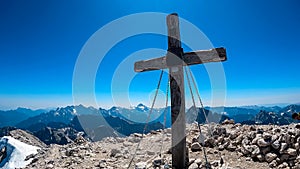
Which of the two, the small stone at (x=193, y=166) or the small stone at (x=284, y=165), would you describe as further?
the small stone at (x=193, y=166)

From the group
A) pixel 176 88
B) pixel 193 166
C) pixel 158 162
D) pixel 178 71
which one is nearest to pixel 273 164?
pixel 193 166

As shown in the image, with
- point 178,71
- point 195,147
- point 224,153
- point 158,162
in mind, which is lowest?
point 158,162

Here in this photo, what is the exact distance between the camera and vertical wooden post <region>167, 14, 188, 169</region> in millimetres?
6109

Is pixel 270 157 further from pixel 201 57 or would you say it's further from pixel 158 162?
pixel 201 57

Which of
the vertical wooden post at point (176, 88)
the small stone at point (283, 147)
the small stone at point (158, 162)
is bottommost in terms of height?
the small stone at point (158, 162)

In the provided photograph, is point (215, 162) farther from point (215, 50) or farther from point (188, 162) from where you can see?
point (215, 50)

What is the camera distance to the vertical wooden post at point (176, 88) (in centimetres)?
611

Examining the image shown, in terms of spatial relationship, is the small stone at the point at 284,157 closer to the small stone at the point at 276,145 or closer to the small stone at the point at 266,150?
the small stone at the point at 276,145

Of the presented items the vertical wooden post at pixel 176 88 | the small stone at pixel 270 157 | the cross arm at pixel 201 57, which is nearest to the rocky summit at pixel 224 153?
the small stone at pixel 270 157

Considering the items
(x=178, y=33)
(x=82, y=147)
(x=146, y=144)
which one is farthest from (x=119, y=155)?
(x=178, y=33)

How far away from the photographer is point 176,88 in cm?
611

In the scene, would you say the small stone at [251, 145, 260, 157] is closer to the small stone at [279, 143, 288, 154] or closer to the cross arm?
the small stone at [279, 143, 288, 154]

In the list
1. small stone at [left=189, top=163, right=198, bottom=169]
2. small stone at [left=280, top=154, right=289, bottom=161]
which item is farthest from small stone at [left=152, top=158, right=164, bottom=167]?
small stone at [left=280, top=154, right=289, bottom=161]

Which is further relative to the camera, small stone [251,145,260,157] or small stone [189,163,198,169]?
small stone [251,145,260,157]
